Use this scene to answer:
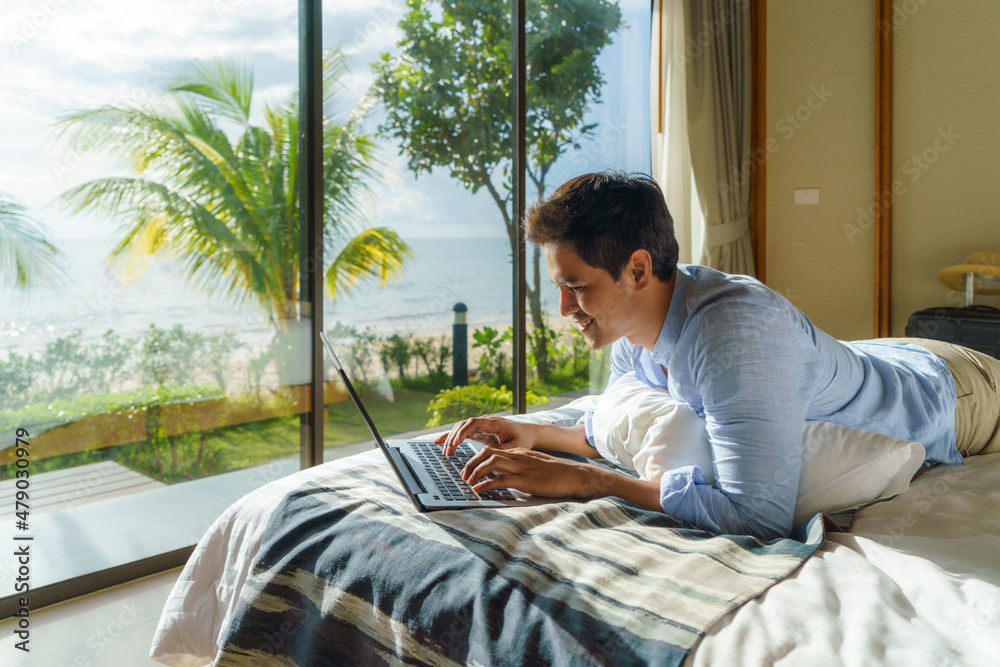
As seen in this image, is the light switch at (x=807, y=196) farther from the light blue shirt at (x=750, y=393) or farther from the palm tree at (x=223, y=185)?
the light blue shirt at (x=750, y=393)

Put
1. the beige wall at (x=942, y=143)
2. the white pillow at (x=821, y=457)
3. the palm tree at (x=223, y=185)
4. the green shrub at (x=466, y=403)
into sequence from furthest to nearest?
1. the beige wall at (x=942, y=143)
2. the green shrub at (x=466, y=403)
3. the palm tree at (x=223, y=185)
4. the white pillow at (x=821, y=457)

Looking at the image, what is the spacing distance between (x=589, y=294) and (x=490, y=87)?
2.09 metres

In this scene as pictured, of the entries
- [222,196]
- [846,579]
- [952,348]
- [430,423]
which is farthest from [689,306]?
[430,423]

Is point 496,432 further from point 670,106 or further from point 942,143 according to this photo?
point 942,143

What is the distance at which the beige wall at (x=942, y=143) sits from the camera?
10.1 feet

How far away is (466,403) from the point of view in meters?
3.07

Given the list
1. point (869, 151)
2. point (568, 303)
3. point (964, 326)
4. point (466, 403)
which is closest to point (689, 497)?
point (568, 303)

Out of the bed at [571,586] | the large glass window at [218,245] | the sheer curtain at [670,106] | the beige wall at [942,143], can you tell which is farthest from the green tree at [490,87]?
the bed at [571,586]

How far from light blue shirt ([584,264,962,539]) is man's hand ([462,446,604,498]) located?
0.12 m

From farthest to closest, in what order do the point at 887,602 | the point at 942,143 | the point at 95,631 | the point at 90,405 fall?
the point at 942,143 < the point at 90,405 < the point at 95,631 < the point at 887,602

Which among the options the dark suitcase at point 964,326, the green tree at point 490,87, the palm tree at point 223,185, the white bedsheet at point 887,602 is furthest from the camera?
the green tree at point 490,87

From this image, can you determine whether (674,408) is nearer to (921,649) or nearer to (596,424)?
(596,424)

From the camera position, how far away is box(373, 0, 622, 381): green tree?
2779 millimetres

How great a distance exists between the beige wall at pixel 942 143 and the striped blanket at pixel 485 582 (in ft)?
9.14
